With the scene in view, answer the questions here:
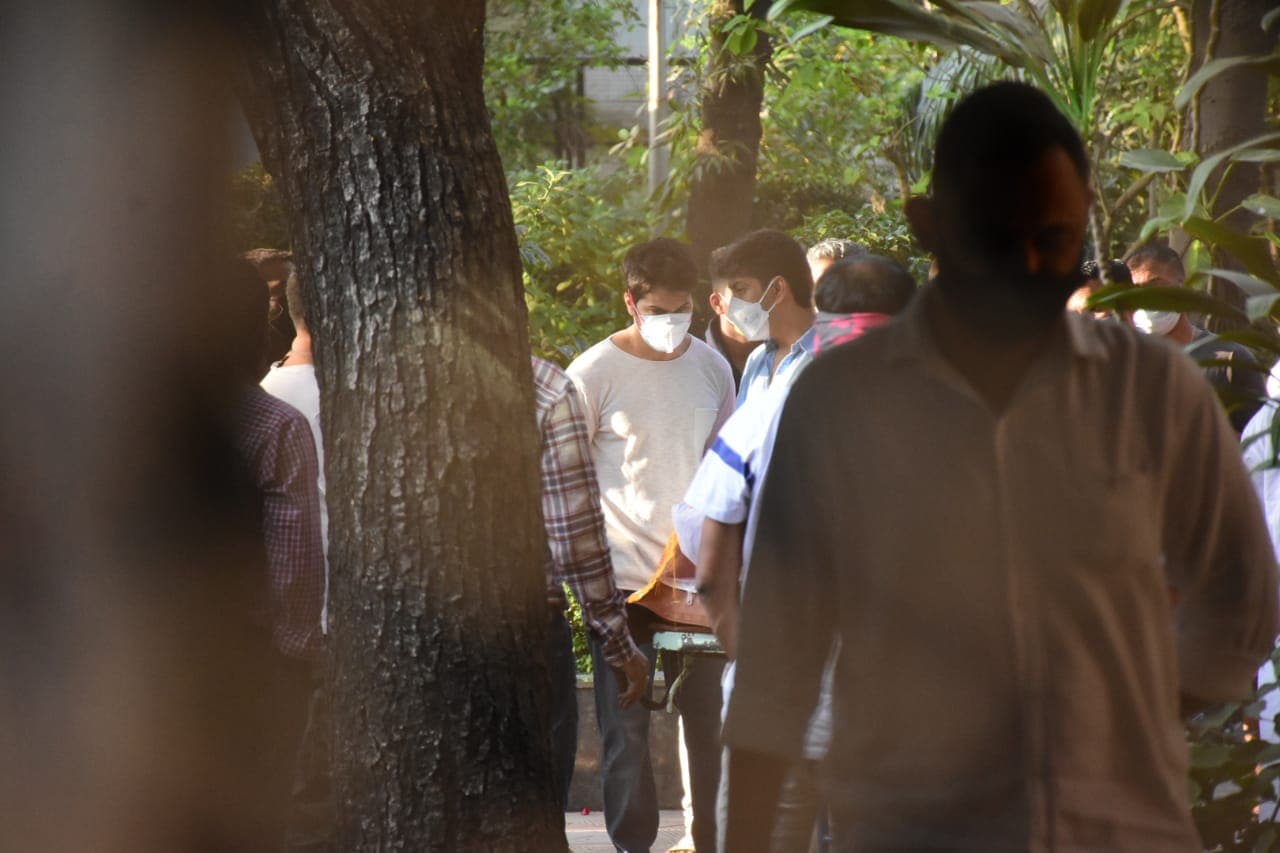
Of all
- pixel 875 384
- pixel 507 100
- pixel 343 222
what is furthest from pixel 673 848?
pixel 507 100

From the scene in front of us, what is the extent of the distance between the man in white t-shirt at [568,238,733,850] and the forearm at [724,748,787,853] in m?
2.61

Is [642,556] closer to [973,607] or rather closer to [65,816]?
[65,816]

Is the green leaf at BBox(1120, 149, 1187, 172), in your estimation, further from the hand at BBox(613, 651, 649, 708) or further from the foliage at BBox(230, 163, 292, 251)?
the foliage at BBox(230, 163, 292, 251)

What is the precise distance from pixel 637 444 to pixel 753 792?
12.0 feet

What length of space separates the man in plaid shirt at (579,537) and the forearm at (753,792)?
1762mm

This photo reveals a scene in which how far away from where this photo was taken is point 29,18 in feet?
11.1

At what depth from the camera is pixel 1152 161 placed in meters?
5.15

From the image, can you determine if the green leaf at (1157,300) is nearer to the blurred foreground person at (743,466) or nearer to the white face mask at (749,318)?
the blurred foreground person at (743,466)

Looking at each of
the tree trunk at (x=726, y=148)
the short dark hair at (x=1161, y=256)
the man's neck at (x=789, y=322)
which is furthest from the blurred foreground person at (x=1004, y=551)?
the tree trunk at (x=726, y=148)

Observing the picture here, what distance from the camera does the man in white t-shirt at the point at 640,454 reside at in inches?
245

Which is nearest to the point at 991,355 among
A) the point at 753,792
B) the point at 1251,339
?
the point at 753,792

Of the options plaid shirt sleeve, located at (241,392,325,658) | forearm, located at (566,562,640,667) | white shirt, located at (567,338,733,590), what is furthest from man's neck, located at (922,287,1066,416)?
white shirt, located at (567,338,733,590)

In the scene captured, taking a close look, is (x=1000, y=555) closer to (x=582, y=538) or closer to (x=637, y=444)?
(x=582, y=538)

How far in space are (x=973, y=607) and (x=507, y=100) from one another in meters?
21.0
